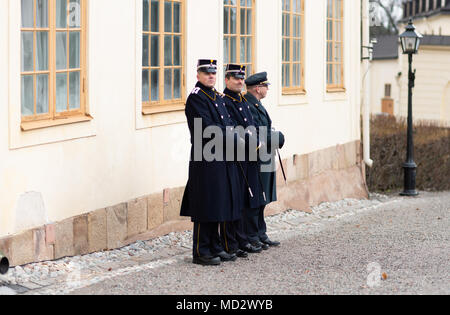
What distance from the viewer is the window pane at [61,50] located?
8.97 meters

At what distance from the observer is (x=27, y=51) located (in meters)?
8.44

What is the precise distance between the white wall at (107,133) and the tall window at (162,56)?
12cm

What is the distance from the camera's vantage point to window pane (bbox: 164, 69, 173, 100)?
36.2ft

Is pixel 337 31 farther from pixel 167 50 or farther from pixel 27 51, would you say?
pixel 27 51

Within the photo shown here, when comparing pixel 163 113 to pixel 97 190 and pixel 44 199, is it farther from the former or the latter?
pixel 44 199

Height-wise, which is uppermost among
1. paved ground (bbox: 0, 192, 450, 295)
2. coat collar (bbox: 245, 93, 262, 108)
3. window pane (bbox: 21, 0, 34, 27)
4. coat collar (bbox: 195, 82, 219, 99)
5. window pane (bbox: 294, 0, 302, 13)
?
window pane (bbox: 294, 0, 302, 13)

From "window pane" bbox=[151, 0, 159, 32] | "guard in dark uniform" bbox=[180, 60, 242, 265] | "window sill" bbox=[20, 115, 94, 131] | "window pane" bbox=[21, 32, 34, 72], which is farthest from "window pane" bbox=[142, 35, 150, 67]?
"window pane" bbox=[21, 32, 34, 72]

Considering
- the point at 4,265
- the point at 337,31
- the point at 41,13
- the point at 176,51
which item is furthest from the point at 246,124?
the point at 337,31

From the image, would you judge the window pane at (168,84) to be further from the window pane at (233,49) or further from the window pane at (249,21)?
the window pane at (249,21)

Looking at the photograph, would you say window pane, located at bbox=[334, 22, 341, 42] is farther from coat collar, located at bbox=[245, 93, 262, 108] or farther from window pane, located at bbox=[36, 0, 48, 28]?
window pane, located at bbox=[36, 0, 48, 28]

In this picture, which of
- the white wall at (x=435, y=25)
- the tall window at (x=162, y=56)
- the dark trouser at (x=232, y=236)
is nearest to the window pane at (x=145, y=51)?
the tall window at (x=162, y=56)

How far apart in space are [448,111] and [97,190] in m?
29.4

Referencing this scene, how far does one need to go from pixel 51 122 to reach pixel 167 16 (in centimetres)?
277

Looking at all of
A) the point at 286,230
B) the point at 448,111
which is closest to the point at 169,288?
the point at 286,230
